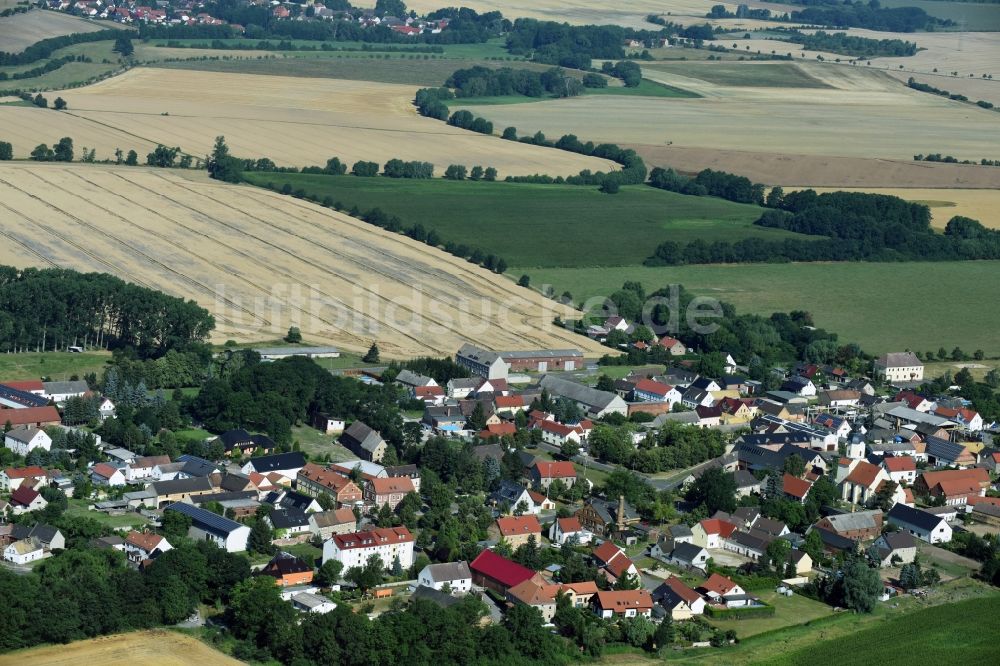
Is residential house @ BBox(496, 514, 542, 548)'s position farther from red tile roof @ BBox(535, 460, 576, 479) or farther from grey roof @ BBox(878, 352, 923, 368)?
grey roof @ BBox(878, 352, 923, 368)

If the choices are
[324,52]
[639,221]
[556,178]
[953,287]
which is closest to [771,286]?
[953,287]

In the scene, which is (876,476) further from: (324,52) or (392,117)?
(324,52)

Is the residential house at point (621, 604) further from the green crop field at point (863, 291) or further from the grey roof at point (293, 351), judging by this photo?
the green crop field at point (863, 291)

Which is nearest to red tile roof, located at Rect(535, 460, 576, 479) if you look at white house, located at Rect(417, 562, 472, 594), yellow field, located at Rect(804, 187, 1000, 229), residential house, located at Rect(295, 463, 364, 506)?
residential house, located at Rect(295, 463, 364, 506)

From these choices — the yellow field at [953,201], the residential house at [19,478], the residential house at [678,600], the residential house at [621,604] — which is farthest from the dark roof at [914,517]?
the yellow field at [953,201]

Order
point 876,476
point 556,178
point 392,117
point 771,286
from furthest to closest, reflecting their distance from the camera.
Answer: point 392,117, point 556,178, point 771,286, point 876,476

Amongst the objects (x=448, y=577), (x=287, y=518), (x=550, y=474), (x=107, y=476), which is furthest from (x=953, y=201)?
(x=448, y=577)
